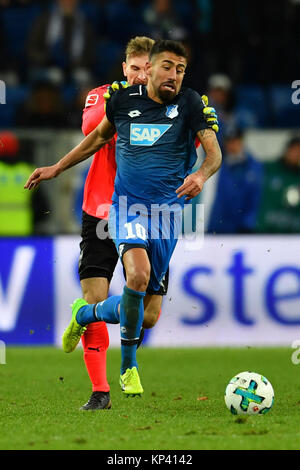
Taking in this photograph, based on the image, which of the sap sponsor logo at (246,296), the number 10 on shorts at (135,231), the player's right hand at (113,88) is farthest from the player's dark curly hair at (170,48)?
the sap sponsor logo at (246,296)

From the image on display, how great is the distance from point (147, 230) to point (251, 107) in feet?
27.5

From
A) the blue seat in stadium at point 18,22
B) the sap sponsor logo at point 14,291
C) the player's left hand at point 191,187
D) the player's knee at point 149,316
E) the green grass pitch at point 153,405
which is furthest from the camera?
the blue seat in stadium at point 18,22

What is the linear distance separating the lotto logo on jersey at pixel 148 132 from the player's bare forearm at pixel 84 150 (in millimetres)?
247

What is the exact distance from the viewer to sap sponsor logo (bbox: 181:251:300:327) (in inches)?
426

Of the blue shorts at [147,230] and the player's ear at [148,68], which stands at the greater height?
the player's ear at [148,68]

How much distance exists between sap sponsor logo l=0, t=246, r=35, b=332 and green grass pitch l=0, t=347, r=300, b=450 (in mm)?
347

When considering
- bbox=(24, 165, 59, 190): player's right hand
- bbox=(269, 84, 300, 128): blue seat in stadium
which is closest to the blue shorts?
bbox=(24, 165, 59, 190): player's right hand

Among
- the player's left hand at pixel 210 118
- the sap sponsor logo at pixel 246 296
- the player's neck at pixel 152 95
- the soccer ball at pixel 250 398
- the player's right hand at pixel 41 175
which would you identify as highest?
the player's neck at pixel 152 95

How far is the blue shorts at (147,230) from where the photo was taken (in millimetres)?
6172

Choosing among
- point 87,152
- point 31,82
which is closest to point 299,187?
point 31,82

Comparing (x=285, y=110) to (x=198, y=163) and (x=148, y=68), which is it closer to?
(x=198, y=163)

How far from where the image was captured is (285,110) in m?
14.2

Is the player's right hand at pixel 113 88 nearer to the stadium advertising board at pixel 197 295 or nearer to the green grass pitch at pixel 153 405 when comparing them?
the green grass pitch at pixel 153 405
